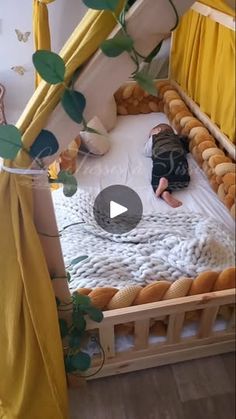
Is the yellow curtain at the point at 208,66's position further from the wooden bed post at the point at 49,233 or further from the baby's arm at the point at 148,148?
the wooden bed post at the point at 49,233

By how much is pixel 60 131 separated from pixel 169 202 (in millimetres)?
295

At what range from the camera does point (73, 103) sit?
1.46 ft

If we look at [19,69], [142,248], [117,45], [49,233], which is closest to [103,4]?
[117,45]

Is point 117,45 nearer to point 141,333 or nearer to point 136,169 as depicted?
point 136,169

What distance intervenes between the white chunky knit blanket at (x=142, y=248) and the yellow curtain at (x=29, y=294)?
0.36 feet

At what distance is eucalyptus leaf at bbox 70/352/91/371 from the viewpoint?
30.8 inches

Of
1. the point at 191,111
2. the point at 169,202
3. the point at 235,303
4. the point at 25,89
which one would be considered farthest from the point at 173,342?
the point at 25,89

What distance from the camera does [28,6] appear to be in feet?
1.48

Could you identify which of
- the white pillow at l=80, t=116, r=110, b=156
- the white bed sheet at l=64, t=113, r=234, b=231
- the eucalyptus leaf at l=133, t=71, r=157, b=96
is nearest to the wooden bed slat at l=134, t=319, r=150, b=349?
the white bed sheet at l=64, t=113, r=234, b=231

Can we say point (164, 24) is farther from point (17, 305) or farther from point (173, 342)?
point (173, 342)

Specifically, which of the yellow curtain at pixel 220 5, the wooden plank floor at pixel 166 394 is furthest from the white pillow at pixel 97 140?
the wooden plank floor at pixel 166 394
